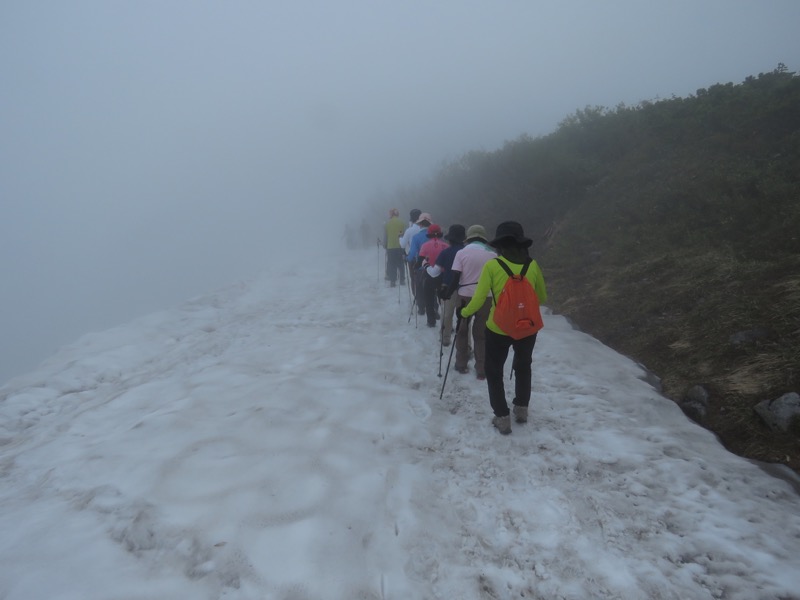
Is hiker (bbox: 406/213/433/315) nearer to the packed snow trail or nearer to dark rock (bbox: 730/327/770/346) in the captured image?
the packed snow trail

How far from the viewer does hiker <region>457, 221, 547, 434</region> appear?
196 inches

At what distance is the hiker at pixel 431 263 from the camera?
29.9 ft

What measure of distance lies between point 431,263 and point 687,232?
632 cm

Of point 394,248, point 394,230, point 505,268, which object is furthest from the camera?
point 394,248

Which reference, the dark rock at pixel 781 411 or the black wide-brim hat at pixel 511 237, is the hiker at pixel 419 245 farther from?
the dark rock at pixel 781 411

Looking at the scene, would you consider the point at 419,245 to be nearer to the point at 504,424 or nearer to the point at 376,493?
the point at 504,424

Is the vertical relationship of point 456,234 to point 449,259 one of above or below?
above

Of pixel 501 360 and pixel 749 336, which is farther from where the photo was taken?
pixel 749 336

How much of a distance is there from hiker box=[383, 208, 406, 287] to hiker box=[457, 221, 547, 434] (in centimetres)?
907

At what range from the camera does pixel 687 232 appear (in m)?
10.3

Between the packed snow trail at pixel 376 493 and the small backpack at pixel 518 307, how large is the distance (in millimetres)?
1398

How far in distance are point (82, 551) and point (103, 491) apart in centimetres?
90

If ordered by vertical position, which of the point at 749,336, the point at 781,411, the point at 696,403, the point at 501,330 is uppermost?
the point at 501,330

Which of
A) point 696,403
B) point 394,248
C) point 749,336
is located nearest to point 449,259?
point 696,403
